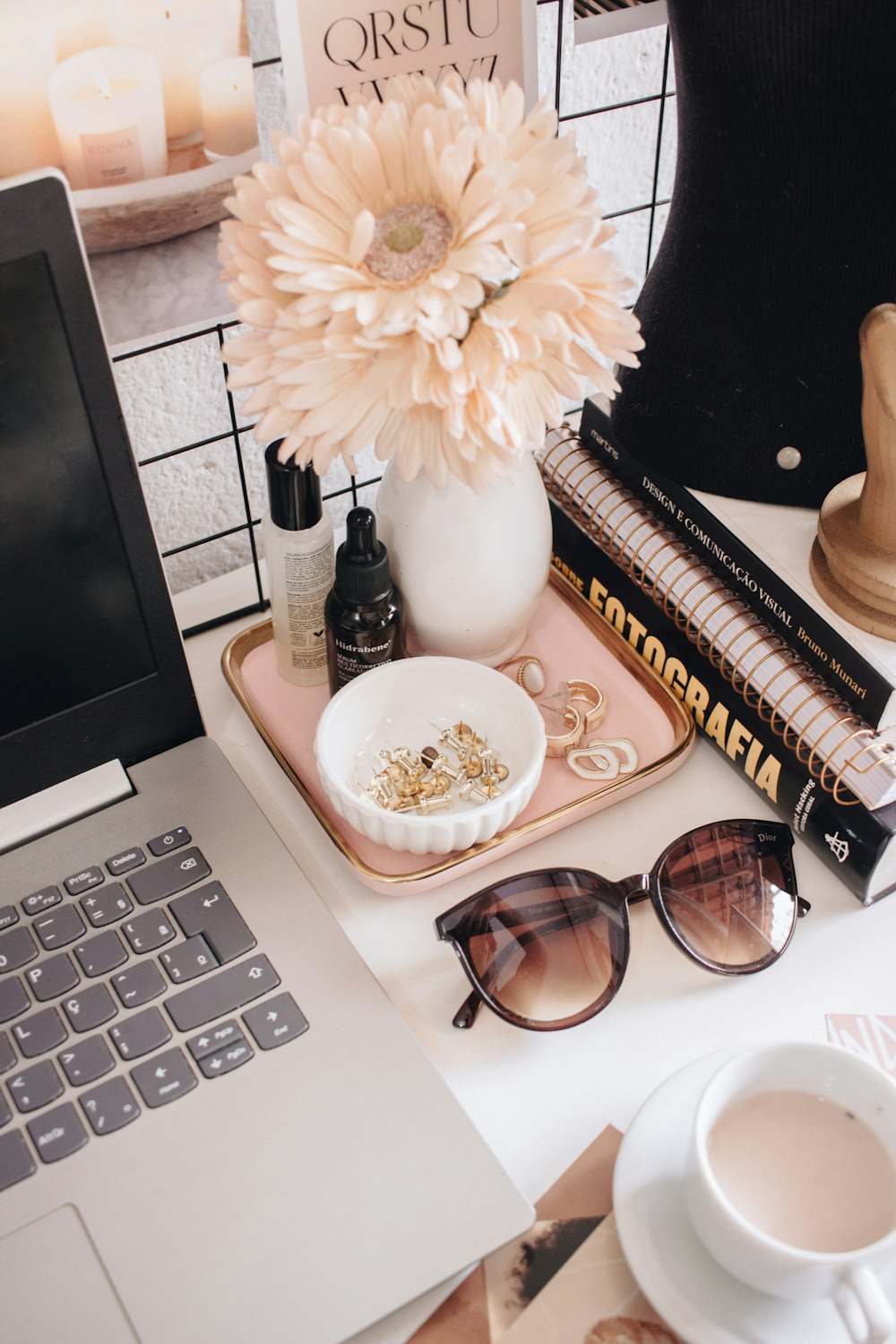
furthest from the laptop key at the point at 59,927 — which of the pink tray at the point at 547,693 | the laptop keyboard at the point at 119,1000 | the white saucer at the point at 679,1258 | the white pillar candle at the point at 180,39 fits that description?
the white pillar candle at the point at 180,39

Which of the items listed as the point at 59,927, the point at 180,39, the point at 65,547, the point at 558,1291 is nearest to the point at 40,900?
the point at 59,927

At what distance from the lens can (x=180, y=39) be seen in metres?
0.47

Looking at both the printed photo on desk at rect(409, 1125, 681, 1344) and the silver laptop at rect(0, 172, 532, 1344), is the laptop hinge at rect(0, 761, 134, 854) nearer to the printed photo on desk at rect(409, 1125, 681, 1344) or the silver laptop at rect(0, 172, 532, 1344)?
the silver laptop at rect(0, 172, 532, 1344)

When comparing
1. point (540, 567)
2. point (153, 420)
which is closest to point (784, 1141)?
point (540, 567)

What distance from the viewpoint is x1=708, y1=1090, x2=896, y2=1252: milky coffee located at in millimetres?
373

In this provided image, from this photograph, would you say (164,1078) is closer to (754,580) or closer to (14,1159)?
(14,1159)

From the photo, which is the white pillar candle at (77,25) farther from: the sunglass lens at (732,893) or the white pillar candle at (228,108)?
the sunglass lens at (732,893)

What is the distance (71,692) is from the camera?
18.8 inches

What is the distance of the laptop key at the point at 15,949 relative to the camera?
17.7 inches

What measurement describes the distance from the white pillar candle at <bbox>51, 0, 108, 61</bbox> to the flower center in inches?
6.0

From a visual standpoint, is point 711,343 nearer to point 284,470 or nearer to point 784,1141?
point 284,470

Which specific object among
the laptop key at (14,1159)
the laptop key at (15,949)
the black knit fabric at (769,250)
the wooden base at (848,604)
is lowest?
the laptop key at (14,1159)

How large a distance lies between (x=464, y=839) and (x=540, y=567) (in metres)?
0.14

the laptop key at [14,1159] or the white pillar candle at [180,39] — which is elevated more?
the white pillar candle at [180,39]
